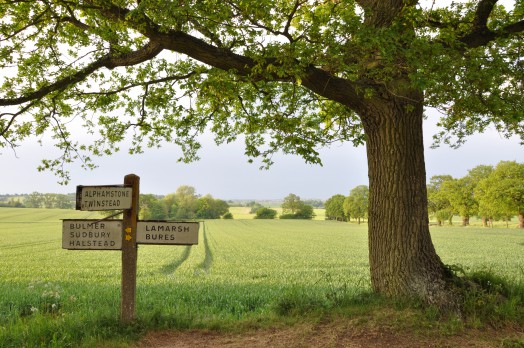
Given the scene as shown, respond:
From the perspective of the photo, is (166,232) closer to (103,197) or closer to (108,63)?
(103,197)

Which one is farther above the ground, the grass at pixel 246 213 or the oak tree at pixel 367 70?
the oak tree at pixel 367 70

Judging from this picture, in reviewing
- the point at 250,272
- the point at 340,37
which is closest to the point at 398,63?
the point at 340,37

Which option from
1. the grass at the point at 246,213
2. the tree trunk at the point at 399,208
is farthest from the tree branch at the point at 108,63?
the grass at the point at 246,213

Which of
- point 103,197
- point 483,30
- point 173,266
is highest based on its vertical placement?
point 483,30

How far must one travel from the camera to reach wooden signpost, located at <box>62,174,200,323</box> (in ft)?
20.4

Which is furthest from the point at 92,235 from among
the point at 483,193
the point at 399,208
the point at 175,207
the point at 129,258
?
the point at 483,193

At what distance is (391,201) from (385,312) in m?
1.94

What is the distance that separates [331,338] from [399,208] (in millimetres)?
2705

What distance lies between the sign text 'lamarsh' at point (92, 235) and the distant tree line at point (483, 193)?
65983 millimetres

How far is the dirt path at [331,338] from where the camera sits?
543 centimetres

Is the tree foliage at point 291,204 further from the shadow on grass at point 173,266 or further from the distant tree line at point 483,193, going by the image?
the shadow on grass at point 173,266

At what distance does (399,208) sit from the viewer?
7.00 metres

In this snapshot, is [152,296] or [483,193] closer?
[152,296]

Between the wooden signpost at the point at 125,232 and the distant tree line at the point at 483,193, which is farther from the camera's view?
the distant tree line at the point at 483,193
